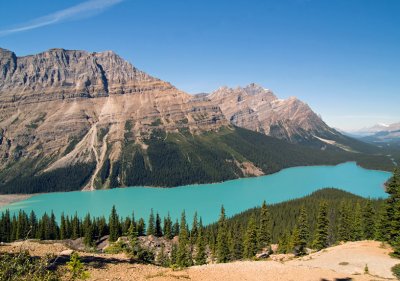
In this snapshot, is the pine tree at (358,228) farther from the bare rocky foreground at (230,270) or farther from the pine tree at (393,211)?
the bare rocky foreground at (230,270)

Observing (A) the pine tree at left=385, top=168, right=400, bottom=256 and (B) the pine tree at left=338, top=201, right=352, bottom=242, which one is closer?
(A) the pine tree at left=385, top=168, right=400, bottom=256

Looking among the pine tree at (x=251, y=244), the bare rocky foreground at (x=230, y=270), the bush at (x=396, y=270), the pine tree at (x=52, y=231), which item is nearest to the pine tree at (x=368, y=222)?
the pine tree at (x=251, y=244)

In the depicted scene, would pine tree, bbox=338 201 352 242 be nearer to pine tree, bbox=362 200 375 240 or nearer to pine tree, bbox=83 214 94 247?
pine tree, bbox=362 200 375 240

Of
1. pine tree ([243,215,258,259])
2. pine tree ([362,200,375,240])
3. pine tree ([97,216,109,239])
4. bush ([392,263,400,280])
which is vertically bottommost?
pine tree ([97,216,109,239])

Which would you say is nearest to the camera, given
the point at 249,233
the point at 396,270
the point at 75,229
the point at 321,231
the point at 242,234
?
the point at 396,270

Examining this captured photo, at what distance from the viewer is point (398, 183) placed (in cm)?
6538

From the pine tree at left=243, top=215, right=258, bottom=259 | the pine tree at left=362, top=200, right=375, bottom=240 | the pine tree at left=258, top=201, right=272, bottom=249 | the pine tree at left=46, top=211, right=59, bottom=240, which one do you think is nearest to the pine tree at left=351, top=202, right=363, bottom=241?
the pine tree at left=362, top=200, right=375, bottom=240

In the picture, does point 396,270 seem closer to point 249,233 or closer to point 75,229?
point 249,233

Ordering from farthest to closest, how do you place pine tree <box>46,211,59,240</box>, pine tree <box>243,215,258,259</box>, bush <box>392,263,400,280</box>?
pine tree <box>46,211,59,240</box> < pine tree <box>243,215,258,259</box> < bush <box>392,263,400,280</box>

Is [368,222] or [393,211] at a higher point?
[393,211]

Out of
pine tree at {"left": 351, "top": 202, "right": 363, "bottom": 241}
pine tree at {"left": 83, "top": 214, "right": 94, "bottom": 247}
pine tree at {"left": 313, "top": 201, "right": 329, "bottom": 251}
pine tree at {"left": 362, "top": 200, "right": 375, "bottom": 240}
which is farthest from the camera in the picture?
pine tree at {"left": 83, "top": 214, "right": 94, "bottom": 247}

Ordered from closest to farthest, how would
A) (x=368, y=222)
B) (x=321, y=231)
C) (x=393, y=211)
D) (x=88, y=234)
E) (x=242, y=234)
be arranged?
(x=393, y=211) → (x=321, y=231) → (x=368, y=222) → (x=88, y=234) → (x=242, y=234)

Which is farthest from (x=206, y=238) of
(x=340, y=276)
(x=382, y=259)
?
(x=340, y=276)

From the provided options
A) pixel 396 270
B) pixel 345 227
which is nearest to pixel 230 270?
pixel 396 270
